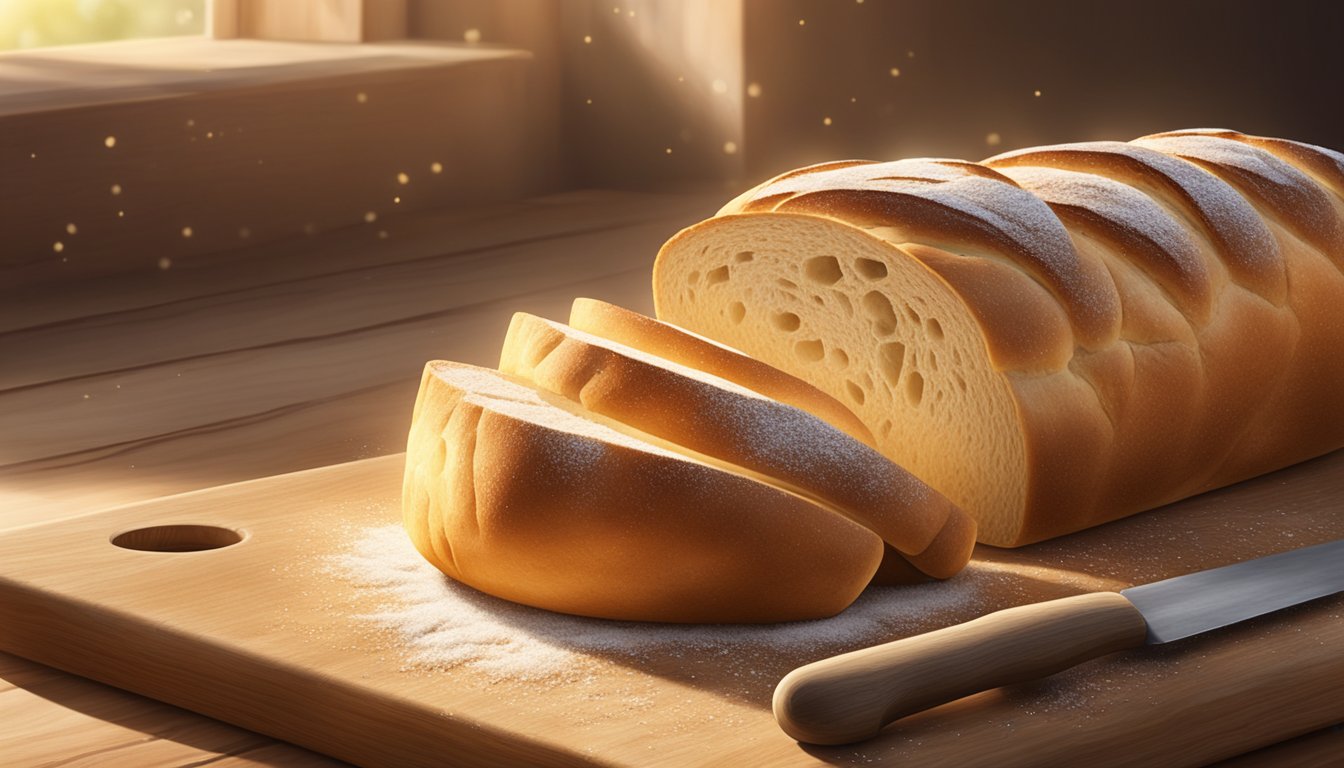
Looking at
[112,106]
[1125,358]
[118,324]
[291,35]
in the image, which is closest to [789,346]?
[1125,358]

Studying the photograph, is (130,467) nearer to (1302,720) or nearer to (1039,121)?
(1302,720)

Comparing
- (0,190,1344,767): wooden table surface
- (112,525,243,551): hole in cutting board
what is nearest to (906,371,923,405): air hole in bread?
(0,190,1344,767): wooden table surface

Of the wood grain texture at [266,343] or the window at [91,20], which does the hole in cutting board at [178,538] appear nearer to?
the wood grain texture at [266,343]

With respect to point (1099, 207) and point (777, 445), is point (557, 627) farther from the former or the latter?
point (1099, 207)

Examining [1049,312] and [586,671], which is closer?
[586,671]

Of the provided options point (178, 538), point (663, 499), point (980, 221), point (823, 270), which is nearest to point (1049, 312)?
point (980, 221)

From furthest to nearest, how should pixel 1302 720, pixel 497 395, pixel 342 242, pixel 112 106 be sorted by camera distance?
1. pixel 342 242
2. pixel 112 106
3. pixel 497 395
4. pixel 1302 720

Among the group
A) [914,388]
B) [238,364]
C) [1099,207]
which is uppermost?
[1099,207]
